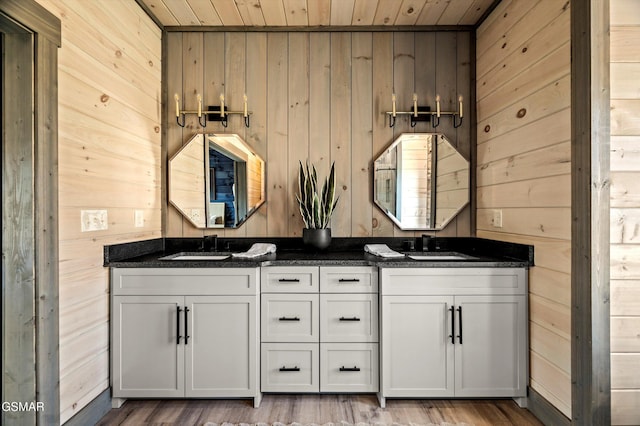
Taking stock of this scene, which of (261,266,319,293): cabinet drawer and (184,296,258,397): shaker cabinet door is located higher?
(261,266,319,293): cabinet drawer

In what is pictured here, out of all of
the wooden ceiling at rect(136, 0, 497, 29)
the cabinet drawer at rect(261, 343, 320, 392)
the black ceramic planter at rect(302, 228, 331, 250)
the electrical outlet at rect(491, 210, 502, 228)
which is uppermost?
the wooden ceiling at rect(136, 0, 497, 29)

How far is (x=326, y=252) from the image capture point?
250cm

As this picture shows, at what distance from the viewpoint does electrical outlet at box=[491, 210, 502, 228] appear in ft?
7.46

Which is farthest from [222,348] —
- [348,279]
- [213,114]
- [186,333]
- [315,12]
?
[315,12]

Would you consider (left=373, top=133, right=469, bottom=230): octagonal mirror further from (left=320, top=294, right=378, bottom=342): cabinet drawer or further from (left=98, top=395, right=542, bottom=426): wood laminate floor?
(left=98, top=395, right=542, bottom=426): wood laminate floor

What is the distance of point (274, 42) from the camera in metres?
2.62

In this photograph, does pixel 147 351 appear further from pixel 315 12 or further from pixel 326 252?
pixel 315 12

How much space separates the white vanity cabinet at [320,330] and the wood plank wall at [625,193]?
114 cm

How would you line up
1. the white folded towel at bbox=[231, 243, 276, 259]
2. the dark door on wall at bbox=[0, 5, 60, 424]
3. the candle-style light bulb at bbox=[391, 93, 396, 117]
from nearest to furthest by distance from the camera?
the dark door on wall at bbox=[0, 5, 60, 424] → the white folded towel at bbox=[231, 243, 276, 259] → the candle-style light bulb at bbox=[391, 93, 396, 117]

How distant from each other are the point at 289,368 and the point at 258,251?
751 mm

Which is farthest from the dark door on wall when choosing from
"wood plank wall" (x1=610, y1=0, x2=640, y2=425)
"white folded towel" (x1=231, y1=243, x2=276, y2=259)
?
"wood plank wall" (x1=610, y1=0, x2=640, y2=425)

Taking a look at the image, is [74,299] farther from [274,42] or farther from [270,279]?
[274,42]

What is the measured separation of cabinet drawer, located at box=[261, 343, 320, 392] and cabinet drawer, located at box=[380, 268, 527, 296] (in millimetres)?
599

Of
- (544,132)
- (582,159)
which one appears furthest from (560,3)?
(582,159)
